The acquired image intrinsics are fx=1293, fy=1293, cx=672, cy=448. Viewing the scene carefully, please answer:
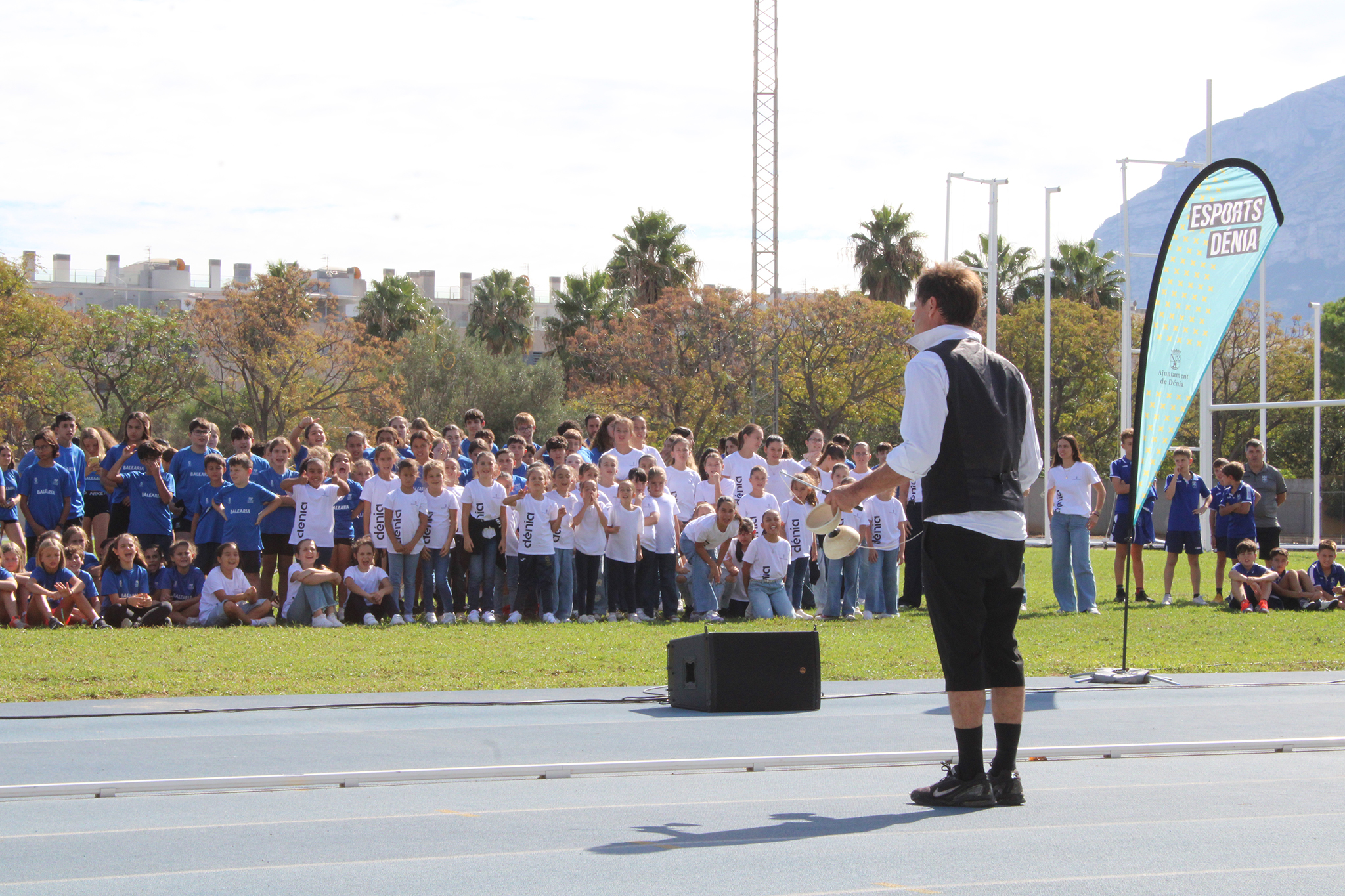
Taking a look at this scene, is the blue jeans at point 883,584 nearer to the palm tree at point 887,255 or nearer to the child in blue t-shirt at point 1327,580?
the child in blue t-shirt at point 1327,580

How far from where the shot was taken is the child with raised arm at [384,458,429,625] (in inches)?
522

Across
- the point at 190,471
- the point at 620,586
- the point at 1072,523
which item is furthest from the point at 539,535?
the point at 1072,523

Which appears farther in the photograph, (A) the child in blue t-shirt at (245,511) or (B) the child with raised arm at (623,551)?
(B) the child with raised arm at (623,551)

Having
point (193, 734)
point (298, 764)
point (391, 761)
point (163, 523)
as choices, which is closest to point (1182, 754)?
point (391, 761)

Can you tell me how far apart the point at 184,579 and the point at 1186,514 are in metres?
11.3

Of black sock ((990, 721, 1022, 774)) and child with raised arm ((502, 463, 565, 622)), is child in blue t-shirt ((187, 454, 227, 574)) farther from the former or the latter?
black sock ((990, 721, 1022, 774))

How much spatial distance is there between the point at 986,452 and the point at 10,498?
37.0 ft

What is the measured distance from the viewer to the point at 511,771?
5.38m

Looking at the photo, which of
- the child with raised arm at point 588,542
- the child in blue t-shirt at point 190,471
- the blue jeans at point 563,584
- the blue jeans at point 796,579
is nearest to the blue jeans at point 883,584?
the blue jeans at point 796,579

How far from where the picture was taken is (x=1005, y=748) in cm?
474

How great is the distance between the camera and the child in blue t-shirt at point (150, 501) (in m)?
13.3

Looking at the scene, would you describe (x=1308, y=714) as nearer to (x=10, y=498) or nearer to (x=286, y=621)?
(x=286, y=621)

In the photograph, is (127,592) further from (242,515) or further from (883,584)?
(883,584)

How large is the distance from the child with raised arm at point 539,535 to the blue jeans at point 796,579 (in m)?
2.61
